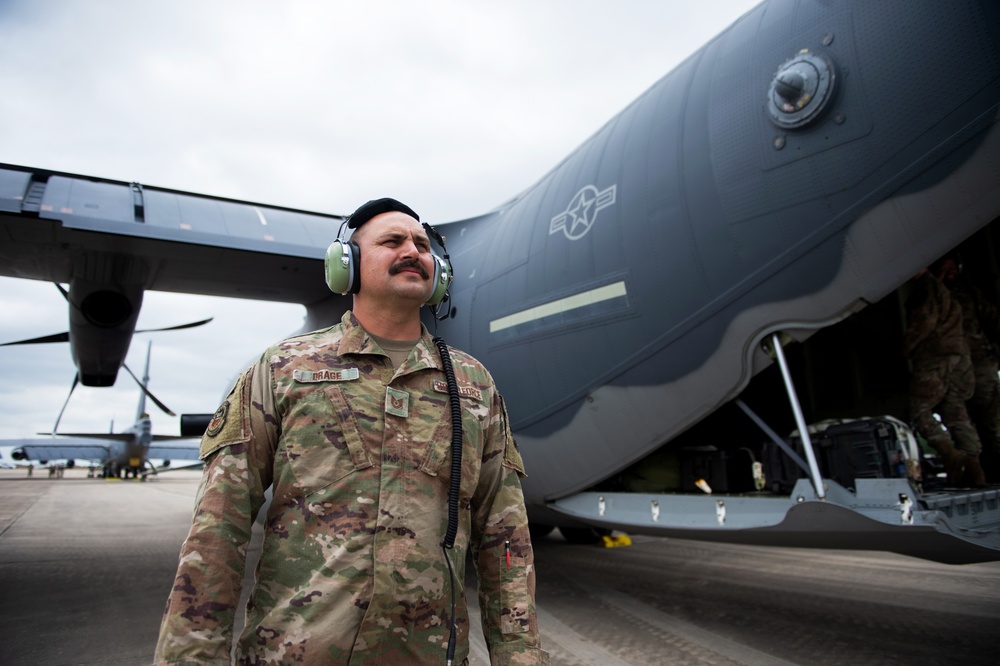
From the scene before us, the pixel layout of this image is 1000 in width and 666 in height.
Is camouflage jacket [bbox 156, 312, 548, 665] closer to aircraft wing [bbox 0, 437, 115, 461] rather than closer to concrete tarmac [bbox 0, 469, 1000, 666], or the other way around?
concrete tarmac [bbox 0, 469, 1000, 666]

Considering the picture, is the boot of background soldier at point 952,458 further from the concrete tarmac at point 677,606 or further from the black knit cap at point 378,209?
the black knit cap at point 378,209

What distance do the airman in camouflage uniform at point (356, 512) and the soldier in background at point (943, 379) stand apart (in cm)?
386

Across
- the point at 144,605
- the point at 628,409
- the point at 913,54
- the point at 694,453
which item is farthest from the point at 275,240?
the point at 913,54

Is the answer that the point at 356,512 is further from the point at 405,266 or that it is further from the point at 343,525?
the point at 405,266

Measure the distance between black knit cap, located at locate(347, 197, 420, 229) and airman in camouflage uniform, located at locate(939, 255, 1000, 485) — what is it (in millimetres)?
4690

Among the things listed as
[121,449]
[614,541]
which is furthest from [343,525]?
[121,449]

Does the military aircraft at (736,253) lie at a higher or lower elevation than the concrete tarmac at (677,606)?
higher

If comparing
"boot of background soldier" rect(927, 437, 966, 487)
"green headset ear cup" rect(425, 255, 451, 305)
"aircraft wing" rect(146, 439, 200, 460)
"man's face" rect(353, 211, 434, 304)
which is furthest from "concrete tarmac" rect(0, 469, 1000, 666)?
"aircraft wing" rect(146, 439, 200, 460)

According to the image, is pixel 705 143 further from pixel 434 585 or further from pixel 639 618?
pixel 639 618

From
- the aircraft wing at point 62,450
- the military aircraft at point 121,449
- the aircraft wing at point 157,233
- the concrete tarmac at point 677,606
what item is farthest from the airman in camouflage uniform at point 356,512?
the aircraft wing at point 62,450

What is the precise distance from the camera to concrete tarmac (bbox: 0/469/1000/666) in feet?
13.7

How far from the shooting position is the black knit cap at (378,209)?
2057 millimetres

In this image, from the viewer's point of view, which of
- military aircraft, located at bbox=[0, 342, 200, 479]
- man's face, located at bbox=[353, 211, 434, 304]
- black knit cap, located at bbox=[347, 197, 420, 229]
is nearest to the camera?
man's face, located at bbox=[353, 211, 434, 304]

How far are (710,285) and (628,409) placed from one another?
1068 mm
